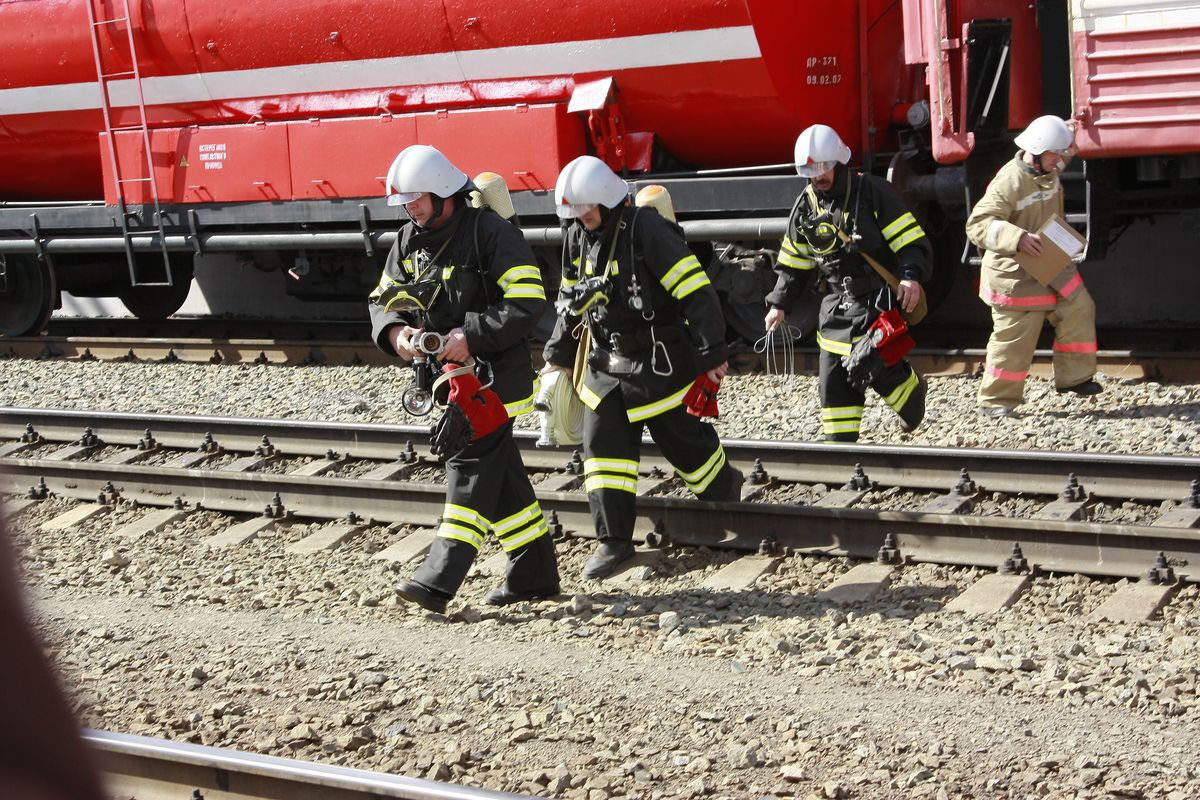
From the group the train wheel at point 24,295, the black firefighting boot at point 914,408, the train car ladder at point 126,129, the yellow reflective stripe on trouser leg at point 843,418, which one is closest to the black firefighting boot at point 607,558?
the yellow reflective stripe on trouser leg at point 843,418

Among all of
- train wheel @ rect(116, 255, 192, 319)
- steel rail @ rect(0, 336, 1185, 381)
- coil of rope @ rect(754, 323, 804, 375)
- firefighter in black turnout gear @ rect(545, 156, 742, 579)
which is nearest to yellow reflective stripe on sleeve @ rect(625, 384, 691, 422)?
firefighter in black turnout gear @ rect(545, 156, 742, 579)

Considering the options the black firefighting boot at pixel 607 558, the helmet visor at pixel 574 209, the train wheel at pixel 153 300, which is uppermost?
the helmet visor at pixel 574 209

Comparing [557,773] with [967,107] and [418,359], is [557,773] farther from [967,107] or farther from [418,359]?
[967,107]

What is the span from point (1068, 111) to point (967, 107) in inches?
53.5

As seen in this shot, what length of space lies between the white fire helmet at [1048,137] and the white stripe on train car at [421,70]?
2.05m

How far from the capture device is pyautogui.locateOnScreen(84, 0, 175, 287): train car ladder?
11.7 m

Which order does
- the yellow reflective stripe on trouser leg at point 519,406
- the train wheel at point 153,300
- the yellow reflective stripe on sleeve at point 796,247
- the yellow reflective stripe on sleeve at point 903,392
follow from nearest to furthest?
the yellow reflective stripe on trouser leg at point 519,406 < the yellow reflective stripe on sleeve at point 903,392 < the yellow reflective stripe on sleeve at point 796,247 < the train wheel at point 153,300

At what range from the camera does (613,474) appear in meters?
6.12

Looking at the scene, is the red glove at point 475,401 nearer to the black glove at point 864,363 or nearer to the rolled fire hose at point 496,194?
the rolled fire hose at point 496,194

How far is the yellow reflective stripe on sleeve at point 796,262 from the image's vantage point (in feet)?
24.3

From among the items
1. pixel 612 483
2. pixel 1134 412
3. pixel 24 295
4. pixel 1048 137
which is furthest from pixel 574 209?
pixel 24 295

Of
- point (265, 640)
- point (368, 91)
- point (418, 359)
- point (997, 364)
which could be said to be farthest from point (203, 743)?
point (368, 91)

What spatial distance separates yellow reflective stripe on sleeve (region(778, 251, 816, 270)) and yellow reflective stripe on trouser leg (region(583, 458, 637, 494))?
6.10 feet

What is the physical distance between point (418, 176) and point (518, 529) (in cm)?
151
